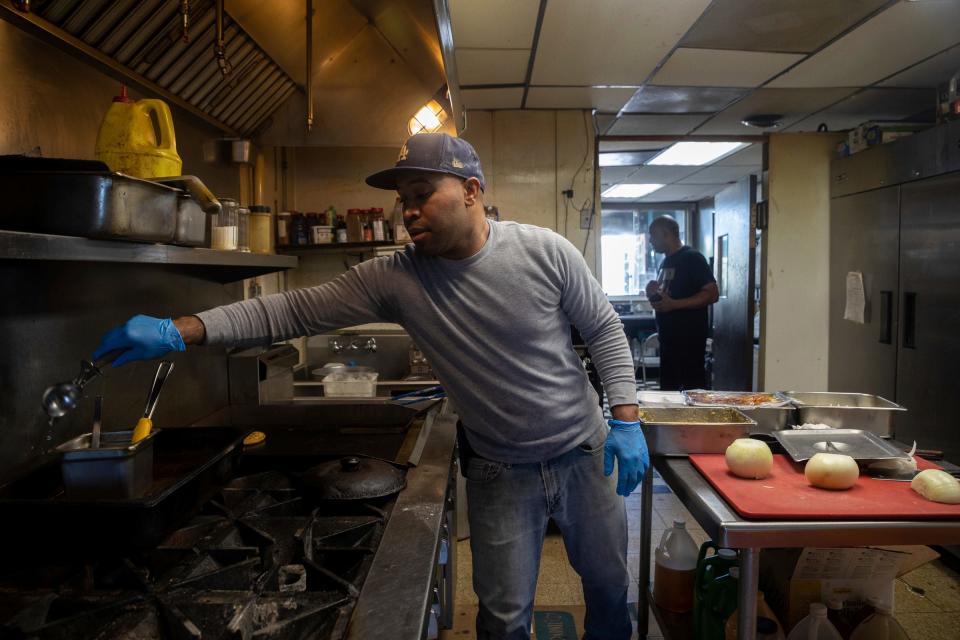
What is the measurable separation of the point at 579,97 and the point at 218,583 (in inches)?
134

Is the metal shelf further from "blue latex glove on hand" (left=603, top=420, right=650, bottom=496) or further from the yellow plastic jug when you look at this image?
"blue latex glove on hand" (left=603, top=420, right=650, bottom=496)

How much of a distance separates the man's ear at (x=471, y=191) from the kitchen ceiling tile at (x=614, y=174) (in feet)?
15.5

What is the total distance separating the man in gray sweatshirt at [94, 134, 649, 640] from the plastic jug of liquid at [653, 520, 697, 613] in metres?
0.36

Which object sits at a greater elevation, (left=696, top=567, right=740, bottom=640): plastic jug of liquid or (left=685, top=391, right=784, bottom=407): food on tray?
(left=685, top=391, right=784, bottom=407): food on tray

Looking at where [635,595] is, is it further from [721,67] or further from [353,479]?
[721,67]

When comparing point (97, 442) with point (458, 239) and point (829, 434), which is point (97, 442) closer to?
point (458, 239)

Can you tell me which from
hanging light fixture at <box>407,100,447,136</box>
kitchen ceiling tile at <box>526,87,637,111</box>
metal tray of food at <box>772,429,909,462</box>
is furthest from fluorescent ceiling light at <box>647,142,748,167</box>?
metal tray of food at <box>772,429,909,462</box>

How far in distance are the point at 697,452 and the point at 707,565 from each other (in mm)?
356

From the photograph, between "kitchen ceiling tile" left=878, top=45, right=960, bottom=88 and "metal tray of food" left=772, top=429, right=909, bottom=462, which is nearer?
"metal tray of food" left=772, top=429, right=909, bottom=462

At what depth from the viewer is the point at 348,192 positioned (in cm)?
381

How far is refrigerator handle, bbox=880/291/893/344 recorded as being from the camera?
11.9 ft

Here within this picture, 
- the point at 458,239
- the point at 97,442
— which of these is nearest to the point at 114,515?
the point at 97,442

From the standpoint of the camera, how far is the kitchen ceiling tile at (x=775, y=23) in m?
2.55

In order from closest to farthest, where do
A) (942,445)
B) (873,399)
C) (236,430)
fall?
1. (236,430)
2. (873,399)
3. (942,445)
